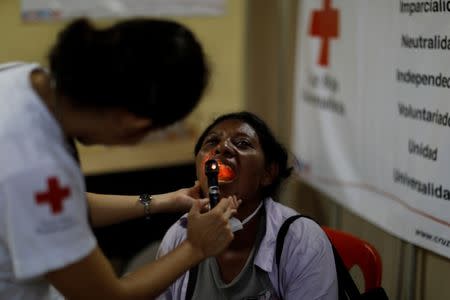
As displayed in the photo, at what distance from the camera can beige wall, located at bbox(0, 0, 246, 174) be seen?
3.16 meters

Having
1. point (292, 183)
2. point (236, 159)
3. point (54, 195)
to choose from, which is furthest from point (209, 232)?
point (292, 183)

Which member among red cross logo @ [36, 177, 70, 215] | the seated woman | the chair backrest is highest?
red cross logo @ [36, 177, 70, 215]

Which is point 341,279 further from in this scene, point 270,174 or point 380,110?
point 380,110

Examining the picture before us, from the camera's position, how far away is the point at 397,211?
1.89 meters

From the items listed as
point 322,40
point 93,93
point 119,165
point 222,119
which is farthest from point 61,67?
point 119,165

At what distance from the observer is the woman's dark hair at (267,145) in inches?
61.3

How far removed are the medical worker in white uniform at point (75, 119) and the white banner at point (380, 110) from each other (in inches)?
38.3

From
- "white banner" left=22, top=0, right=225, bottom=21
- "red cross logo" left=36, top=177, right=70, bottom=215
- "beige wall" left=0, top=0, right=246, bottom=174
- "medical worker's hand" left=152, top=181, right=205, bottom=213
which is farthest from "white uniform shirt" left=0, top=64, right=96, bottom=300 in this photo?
"white banner" left=22, top=0, right=225, bottom=21

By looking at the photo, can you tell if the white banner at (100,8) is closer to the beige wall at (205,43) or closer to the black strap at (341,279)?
the beige wall at (205,43)

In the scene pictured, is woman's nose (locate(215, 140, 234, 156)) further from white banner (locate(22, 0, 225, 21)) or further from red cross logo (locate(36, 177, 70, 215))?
white banner (locate(22, 0, 225, 21))

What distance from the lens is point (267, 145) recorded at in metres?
1.56

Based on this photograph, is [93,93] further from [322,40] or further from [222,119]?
[322,40]

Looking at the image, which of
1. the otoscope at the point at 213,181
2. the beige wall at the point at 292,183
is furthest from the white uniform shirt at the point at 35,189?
the beige wall at the point at 292,183

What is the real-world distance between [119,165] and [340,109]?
4.63 feet
